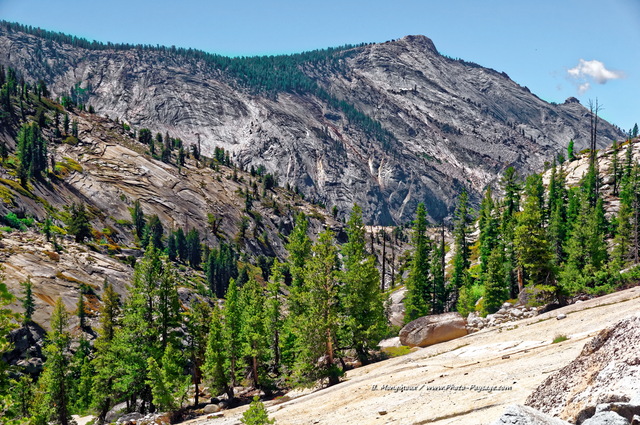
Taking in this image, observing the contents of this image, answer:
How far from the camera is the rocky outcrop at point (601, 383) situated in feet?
29.1

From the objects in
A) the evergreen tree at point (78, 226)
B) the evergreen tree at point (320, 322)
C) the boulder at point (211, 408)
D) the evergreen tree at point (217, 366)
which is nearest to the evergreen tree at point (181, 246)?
the evergreen tree at point (78, 226)

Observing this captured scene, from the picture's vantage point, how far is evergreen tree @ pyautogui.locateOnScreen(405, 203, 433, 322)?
66.2 m

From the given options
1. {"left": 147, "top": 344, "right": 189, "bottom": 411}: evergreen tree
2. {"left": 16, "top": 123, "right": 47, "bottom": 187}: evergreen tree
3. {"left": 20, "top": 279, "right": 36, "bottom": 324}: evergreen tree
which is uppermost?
{"left": 16, "top": 123, "right": 47, "bottom": 187}: evergreen tree

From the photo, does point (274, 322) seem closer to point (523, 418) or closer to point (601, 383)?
point (601, 383)

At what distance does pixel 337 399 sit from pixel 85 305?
67901 millimetres

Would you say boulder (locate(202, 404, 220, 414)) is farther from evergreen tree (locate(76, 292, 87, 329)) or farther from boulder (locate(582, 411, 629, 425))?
evergreen tree (locate(76, 292, 87, 329))

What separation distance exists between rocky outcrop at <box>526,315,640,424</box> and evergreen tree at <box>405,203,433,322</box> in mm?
54569

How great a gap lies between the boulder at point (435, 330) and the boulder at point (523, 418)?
110ft

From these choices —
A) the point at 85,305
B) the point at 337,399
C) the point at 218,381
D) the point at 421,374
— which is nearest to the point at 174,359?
the point at 218,381

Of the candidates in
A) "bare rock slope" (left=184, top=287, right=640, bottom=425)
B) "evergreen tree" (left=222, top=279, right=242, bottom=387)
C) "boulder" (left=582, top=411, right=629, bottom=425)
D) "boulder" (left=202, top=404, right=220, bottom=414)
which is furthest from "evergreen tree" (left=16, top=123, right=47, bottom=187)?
"boulder" (left=582, top=411, right=629, bottom=425)

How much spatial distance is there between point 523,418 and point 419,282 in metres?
59.7

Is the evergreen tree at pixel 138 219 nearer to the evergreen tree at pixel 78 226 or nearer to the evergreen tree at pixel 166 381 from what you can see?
the evergreen tree at pixel 78 226

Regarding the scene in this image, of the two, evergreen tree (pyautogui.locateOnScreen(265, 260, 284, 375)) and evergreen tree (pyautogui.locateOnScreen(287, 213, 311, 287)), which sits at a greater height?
evergreen tree (pyautogui.locateOnScreen(287, 213, 311, 287))

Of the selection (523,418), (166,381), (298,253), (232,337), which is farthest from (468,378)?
(298,253)
